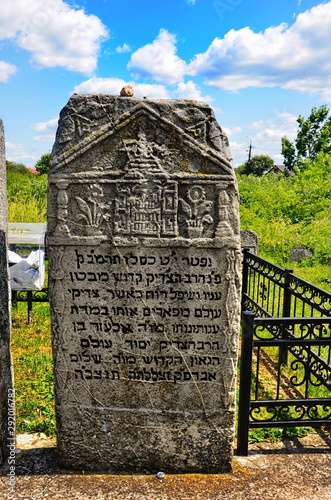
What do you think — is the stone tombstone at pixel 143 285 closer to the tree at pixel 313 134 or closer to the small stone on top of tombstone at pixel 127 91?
the small stone on top of tombstone at pixel 127 91

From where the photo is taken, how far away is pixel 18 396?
4.80 metres

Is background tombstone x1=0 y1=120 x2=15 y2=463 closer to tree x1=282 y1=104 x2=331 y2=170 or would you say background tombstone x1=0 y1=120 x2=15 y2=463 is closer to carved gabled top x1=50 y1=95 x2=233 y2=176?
carved gabled top x1=50 y1=95 x2=233 y2=176

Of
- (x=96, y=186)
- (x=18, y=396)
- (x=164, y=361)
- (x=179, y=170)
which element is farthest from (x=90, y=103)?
(x=18, y=396)

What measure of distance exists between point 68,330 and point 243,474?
1.66 metres

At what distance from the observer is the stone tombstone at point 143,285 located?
3.00 m

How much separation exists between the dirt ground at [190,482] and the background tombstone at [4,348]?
0.68ft

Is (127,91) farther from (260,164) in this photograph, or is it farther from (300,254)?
(260,164)

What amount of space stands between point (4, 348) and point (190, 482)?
165 cm

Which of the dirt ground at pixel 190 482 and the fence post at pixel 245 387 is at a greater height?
the fence post at pixel 245 387

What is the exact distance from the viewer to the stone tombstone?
3.00m

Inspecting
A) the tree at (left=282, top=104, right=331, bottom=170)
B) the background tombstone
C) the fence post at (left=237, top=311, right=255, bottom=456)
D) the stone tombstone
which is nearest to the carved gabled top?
the stone tombstone

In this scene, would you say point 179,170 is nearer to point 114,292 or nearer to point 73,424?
point 114,292

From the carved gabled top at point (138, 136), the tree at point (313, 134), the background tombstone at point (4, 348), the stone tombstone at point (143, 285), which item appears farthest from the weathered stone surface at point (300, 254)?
the tree at point (313, 134)

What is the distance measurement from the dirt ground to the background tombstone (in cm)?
21
